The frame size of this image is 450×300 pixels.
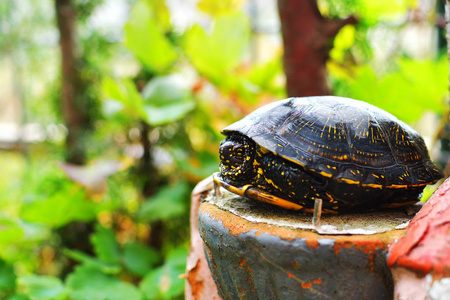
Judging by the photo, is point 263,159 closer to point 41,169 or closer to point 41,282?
point 41,282

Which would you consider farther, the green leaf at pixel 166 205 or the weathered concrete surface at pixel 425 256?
the green leaf at pixel 166 205

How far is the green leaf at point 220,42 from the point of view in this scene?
143 centimetres

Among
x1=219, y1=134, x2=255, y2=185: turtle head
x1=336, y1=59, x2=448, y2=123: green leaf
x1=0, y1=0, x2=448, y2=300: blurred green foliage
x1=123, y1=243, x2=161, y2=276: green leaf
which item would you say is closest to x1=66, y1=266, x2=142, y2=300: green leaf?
x1=0, y1=0, x2=448, y2=300: blurred green foliage

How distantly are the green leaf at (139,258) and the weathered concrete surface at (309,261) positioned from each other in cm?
82

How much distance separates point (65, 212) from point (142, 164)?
1.57 feet

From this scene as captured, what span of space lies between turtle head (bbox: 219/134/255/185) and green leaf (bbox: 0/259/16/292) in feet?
3.39

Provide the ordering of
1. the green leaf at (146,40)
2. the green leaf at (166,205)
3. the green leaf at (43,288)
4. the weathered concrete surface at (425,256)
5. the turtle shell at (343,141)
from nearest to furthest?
the weathered concrete surface at (425,256)
the turtle shell at (343,141)
the green leaf at (43,288)
the green leaf at (166,205)
the green leaf at (146,40)

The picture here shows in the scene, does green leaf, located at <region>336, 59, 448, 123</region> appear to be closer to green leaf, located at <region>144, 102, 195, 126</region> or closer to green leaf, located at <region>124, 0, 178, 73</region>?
Result: green leaf, located at <region>144, 102, 195, 126</region>

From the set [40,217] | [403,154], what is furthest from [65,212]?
[403,154]

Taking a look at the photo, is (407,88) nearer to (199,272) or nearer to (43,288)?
(199,272)

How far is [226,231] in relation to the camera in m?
0.58

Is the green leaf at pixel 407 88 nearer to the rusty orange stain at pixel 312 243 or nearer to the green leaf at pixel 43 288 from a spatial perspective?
the rusty orange stain at pixel 312 243

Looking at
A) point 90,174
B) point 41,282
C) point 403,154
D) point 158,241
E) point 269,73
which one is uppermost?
point 269,73

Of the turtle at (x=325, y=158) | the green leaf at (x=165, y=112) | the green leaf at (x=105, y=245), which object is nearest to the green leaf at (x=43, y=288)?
the green leaf at (x=105, y=245)
